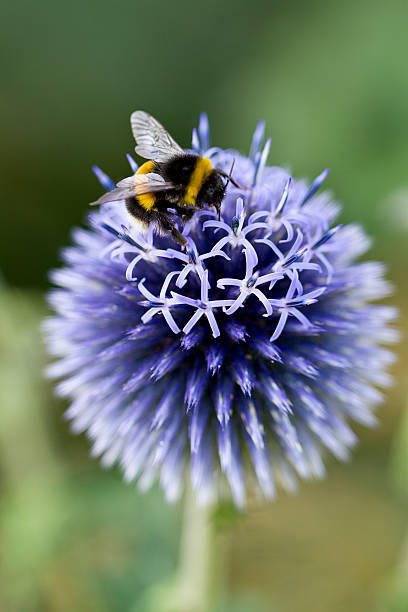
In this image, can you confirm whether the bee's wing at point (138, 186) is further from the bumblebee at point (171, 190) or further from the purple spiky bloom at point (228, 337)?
the purple spiky bloom at point (228, 337)

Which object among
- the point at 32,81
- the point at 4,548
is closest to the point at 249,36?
the point at 32,81

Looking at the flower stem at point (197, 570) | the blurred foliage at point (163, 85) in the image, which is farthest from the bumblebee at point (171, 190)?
the blurred foliage at point (163, 85)

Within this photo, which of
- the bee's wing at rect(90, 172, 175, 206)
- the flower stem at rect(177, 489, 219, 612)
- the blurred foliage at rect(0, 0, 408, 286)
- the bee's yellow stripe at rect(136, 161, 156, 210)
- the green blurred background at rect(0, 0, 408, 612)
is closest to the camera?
the bee's wing at rect(90, 172, 175, 206)

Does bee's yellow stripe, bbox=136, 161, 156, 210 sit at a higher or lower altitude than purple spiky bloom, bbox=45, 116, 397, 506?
higher

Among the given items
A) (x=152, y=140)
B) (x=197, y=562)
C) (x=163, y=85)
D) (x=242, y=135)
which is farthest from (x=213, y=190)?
(x=163, y=85)

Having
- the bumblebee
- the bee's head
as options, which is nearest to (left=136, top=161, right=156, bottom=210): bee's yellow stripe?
the bumblebee

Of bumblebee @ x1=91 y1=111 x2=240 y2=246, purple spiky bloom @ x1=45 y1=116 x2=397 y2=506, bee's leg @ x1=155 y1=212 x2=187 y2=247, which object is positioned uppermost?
bumblebee @ x1=91 y1=111 x2=240 y2=246

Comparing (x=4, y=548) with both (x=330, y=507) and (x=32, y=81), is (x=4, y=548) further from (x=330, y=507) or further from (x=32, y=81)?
(x=32, y=81)

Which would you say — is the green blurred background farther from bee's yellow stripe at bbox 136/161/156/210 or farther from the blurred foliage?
bee's yellow stripe at bbox 136/161/156/210
